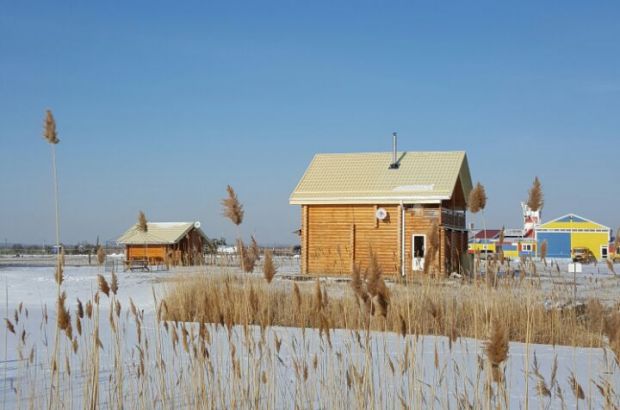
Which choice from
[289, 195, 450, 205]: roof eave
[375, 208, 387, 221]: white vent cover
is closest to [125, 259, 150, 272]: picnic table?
[289, 195, 450, 205]: roof eave

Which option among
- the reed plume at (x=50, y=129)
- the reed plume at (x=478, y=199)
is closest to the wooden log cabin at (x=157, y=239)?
the reed plume at (x=478, y=199)

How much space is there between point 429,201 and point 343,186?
3.18 metres

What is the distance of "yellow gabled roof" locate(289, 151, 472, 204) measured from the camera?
2316 centimetres

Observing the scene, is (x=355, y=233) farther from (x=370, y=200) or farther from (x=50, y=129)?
(x=50, y=129)

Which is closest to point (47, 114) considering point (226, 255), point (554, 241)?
point (226, 255)

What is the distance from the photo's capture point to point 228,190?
3877 millimetres

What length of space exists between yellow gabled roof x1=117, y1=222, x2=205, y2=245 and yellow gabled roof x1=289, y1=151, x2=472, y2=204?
13.6 m

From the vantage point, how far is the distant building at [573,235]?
170 ft

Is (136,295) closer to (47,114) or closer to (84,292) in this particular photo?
(84,292)

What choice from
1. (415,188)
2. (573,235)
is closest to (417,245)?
(415,188)

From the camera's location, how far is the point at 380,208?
2342 centimetres

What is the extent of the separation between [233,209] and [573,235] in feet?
173

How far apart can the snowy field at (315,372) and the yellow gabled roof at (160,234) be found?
2414 cm

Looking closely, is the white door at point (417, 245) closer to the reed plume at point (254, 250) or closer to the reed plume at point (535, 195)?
the reed plume at point (535, 195)
